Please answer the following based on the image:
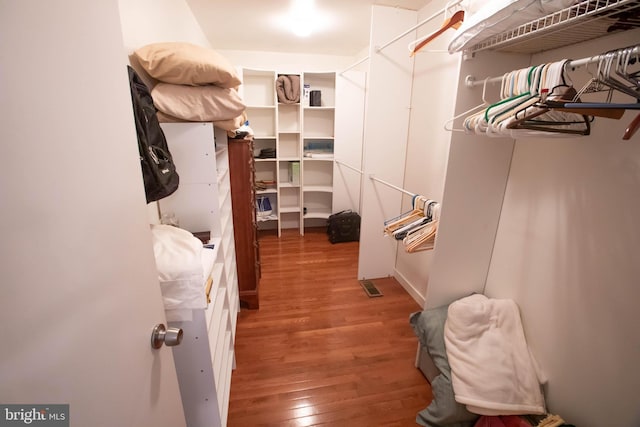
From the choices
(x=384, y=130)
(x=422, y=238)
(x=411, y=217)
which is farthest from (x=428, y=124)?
(x=422, y=238)

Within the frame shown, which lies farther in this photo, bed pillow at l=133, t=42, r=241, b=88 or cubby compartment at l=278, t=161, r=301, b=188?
cubby compartment at l=278, t=161, r=301, b=188

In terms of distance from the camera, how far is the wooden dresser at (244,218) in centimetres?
207

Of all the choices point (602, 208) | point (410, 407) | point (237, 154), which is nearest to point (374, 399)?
point (410, 407)

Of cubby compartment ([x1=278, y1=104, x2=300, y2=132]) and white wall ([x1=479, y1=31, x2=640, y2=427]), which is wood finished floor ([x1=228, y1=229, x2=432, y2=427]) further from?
cubby compartment ([x1=278, y1=104, x2=300, y2=132])

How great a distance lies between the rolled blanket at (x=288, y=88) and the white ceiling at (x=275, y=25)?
357mm

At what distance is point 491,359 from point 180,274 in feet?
4.74

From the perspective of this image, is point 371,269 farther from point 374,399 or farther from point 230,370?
point 230,370

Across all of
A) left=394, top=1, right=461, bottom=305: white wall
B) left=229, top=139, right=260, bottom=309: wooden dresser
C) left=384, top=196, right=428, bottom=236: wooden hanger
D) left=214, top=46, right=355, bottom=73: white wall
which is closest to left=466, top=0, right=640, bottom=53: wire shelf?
left=394, top=1, right=461, bottom=305: white wall

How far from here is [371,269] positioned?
9.33ft

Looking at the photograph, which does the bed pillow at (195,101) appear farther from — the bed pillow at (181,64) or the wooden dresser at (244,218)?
the wooden dresser at (244,218)

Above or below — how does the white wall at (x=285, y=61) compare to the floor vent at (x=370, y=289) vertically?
above

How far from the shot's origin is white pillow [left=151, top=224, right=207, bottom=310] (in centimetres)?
95

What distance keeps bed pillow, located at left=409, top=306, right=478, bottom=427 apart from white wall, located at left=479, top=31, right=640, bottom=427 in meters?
0.40

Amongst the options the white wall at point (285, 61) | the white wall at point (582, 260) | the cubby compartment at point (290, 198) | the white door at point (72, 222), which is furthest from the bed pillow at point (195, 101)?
the cubby compartment at point (290, 198)
